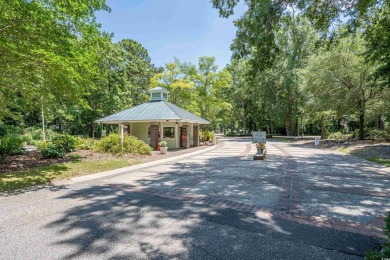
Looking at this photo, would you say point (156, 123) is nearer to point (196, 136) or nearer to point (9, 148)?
point (196, 136)

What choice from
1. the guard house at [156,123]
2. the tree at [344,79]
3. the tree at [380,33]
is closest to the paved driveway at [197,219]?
the tree at [380,33]

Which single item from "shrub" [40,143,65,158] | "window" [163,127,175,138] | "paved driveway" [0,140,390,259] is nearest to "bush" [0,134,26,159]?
"shrub" [40,143,65,158]

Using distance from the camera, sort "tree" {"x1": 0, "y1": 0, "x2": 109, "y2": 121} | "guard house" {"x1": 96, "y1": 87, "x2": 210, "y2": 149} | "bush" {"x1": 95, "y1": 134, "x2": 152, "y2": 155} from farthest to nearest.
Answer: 1. "guard house" {"x1": 96, "y1": 87, "x2": 210, "y2": 149}
2. "bush" {"x1": 95, "y1": 134, "x2": 152, "y2": 155}
3. "tree" {"x1": 0, "y1": 0, "x2": 109, "y2": 121}

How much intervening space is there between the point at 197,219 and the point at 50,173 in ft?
24.2

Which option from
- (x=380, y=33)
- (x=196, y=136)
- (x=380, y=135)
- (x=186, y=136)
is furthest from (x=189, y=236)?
(x=380, y=135)

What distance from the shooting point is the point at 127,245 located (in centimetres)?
354

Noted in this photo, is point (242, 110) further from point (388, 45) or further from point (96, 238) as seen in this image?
point (96, 238)

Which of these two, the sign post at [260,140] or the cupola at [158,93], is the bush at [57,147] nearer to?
the sign post at [260,140]

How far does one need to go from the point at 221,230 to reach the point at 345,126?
52.2 m

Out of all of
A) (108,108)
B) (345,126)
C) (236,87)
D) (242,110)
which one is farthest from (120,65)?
(345,126)

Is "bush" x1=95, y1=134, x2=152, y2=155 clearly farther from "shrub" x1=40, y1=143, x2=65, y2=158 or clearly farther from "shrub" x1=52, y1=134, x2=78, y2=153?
"shrub" x1=40, y1=143, x2=65, y2=158

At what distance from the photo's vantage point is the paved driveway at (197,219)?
3387 mm

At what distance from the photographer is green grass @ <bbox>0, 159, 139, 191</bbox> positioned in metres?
7.50

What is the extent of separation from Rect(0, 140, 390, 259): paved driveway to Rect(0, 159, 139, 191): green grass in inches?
51.3
